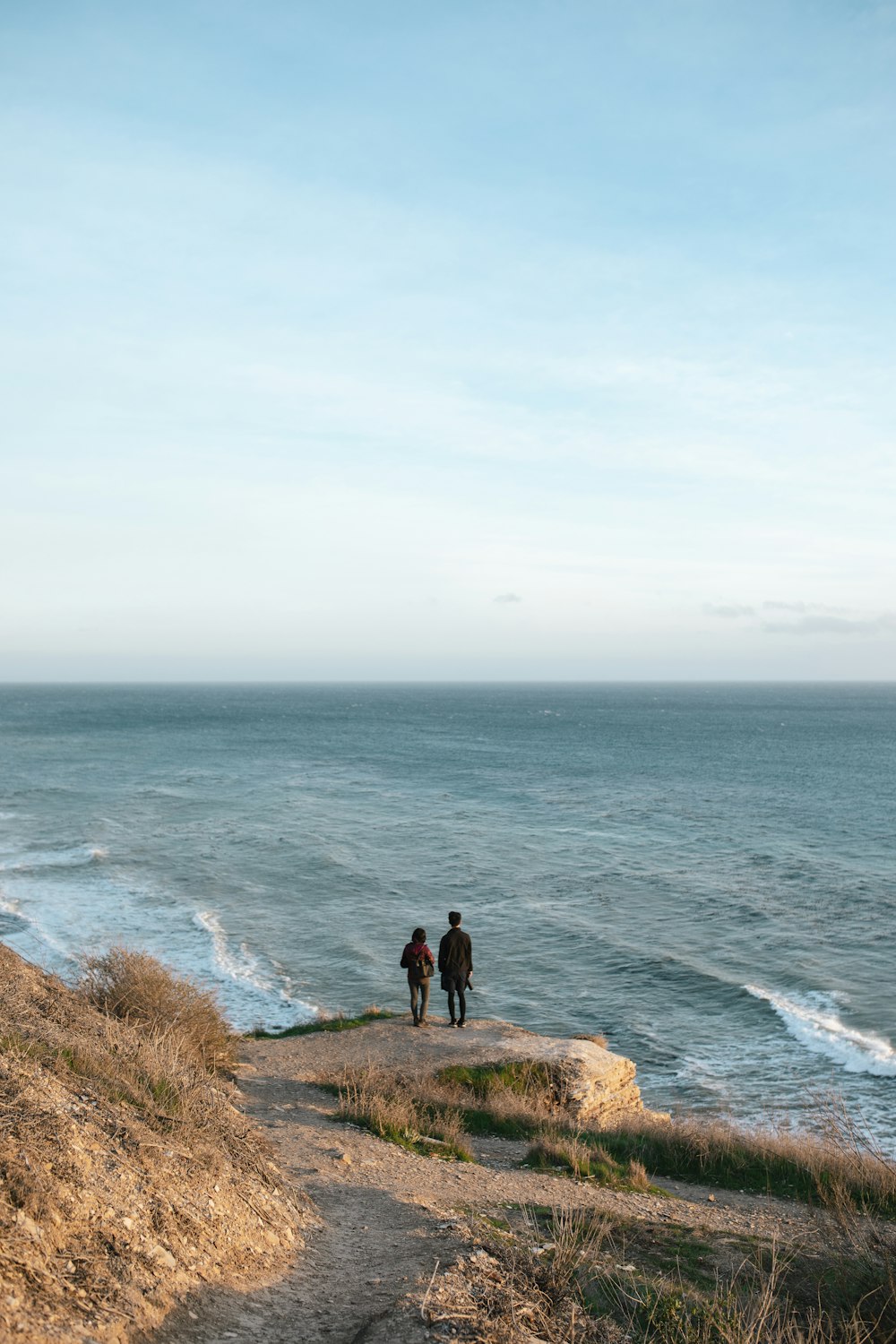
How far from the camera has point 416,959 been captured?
586 inches

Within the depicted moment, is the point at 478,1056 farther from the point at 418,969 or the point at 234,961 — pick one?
the point at 234,961

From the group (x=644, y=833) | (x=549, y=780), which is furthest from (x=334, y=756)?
(x=644, y=833)

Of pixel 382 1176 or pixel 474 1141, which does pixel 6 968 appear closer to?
pixel 382 1176

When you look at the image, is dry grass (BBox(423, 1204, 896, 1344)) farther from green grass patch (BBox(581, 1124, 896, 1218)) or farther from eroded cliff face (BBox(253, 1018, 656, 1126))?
eroded cliff face (BBox(253, 1018, 656, 1126))

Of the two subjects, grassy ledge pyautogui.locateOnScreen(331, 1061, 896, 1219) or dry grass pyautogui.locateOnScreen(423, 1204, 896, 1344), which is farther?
grassy ledge pyautogui.locateOnScreen(331, 1061, 896, 1219)

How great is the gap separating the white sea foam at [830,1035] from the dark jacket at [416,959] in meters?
9.08

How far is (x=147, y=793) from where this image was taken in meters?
52.1

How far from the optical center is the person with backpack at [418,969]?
14.8m

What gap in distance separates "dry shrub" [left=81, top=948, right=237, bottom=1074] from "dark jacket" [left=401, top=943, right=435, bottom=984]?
118 inches

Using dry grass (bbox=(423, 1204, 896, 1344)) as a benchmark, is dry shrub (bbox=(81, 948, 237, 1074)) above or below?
below

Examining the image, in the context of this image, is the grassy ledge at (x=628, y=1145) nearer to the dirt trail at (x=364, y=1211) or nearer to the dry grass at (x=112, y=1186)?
the dirt trail at (x=364, y=1211)

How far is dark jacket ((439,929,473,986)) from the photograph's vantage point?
14555 millimetres

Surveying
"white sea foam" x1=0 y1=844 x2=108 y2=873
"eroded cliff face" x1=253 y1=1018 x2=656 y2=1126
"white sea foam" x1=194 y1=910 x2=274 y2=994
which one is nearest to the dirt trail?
"eroded cliff face" x1=253 y1=1018 x2=656 y2=1126

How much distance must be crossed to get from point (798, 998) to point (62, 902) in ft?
70.9
